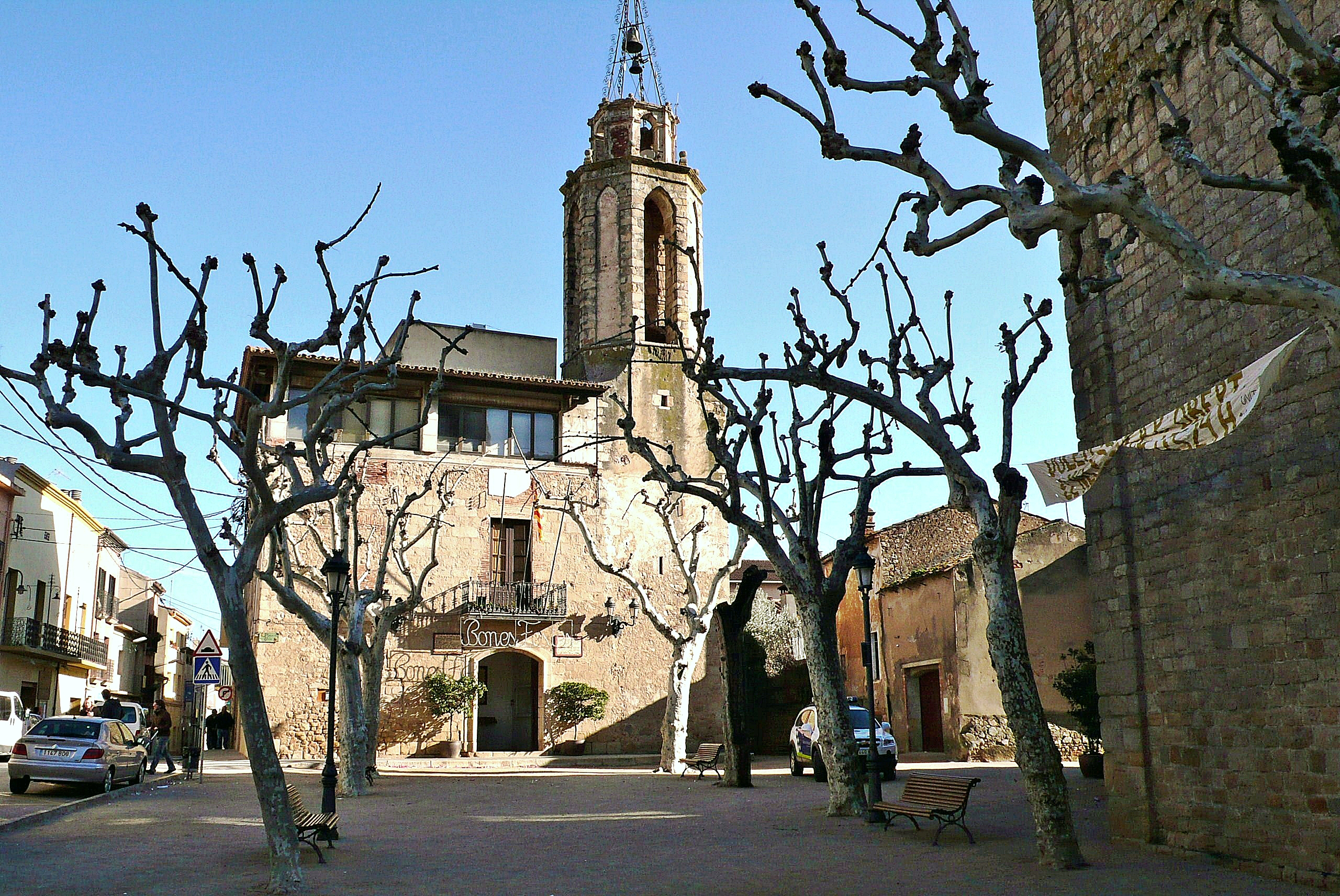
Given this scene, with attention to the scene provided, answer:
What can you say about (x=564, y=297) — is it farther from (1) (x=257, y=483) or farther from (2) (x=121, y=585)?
(2) (x=121, y=585)

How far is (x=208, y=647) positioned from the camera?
2191 cm

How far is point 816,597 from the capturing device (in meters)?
14.4

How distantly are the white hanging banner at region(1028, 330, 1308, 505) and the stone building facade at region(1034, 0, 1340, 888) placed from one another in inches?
32.3

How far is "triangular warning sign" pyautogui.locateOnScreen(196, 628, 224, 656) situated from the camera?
2175 centimetres

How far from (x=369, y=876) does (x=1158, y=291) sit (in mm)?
9393

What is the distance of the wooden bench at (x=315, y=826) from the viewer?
1041 cm

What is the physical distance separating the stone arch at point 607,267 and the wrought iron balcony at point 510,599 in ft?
24.4

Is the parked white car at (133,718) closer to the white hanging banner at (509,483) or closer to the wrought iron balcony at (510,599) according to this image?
the wrought iron balcony at (510,599)

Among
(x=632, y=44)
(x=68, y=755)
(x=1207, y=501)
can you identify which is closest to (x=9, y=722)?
(x=68, y=755)

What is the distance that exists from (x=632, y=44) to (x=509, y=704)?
68.0 feet

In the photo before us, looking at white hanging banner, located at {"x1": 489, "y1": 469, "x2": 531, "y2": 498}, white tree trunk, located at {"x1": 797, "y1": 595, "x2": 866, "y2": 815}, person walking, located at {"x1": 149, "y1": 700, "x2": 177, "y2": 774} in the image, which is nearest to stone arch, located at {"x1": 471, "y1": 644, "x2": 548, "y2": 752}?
white hanging banner, located at {"x1": 489, "y1": 469, "x2": 531, "y2": 498}

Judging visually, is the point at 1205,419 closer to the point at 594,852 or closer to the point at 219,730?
the point at 594,852

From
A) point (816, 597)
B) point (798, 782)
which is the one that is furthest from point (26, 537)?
point (816, 597)

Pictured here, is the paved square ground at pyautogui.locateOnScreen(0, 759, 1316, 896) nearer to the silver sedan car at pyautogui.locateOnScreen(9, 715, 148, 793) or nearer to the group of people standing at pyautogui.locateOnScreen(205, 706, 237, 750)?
the silver sedan car at pyautogui.locateOnScreen(9, 715, 148, 793)
